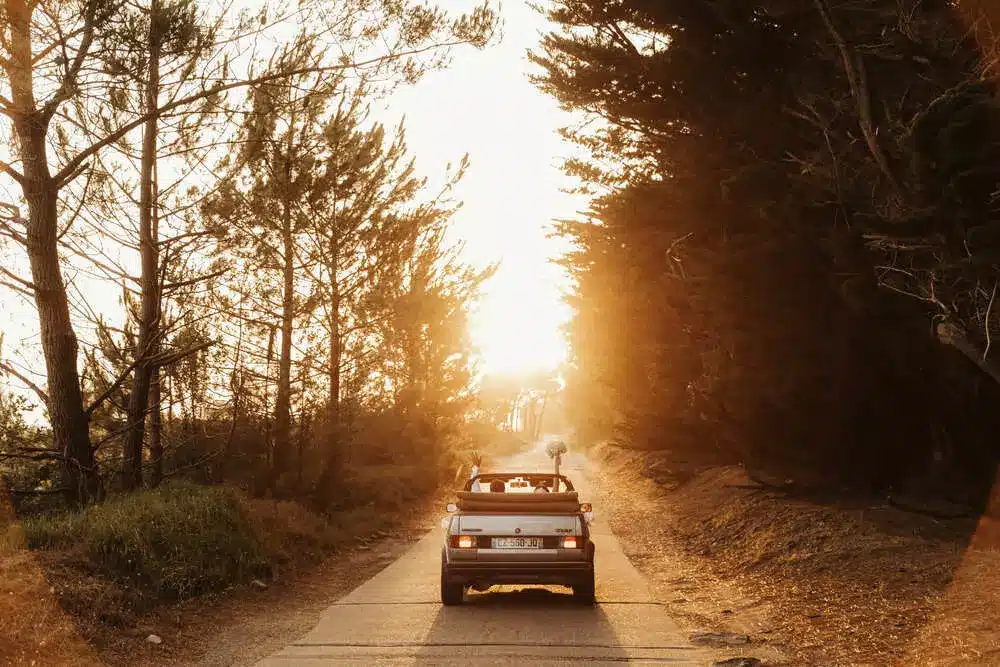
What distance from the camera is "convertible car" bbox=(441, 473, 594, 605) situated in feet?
35.6

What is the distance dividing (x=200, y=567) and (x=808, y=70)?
12283 mm

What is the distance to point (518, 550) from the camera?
35.9 feet

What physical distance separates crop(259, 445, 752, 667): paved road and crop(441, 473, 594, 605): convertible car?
346 millimetres

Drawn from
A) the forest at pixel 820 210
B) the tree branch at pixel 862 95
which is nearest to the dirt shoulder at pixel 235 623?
the forest at pixel 820 210

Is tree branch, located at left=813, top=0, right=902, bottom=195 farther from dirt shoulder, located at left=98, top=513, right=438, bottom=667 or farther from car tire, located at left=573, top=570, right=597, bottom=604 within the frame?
dirt shoulder, located at left=98, top=513, right=438, bottom=667

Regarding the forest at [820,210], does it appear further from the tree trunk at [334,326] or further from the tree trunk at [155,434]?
the tree trunk at [155,434]

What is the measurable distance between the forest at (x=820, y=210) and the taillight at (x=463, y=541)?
5.82 meters

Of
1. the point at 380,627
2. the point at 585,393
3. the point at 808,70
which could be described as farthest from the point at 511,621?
the point at 585,393

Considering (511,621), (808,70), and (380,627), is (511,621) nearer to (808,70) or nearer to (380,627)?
(380,627)

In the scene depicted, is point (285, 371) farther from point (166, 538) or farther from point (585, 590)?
point (585, 590)

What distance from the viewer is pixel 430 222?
22.7m

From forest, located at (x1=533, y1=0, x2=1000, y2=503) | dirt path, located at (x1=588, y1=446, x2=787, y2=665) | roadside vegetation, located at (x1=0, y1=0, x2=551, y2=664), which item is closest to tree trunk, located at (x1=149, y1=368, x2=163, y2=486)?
roadside vegetation, located at (x1=0, y1=0, x2=551, y2=664)

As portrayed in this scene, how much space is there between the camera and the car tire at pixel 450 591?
1094 cm

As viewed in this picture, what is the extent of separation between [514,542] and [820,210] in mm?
7137
